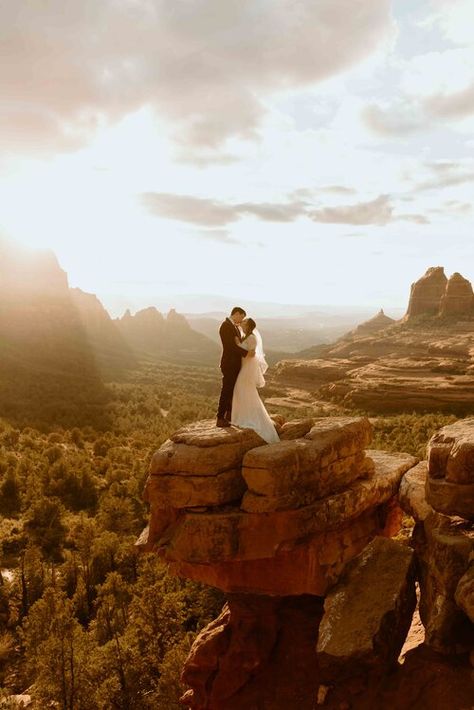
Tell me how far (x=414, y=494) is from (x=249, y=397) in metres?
4.57

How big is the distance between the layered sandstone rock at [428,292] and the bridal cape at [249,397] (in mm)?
114917

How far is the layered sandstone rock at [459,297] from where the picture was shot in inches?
4112

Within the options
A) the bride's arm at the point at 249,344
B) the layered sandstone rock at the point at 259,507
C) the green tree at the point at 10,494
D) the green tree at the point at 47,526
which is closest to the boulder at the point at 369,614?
the layered sandstone rock at the point at 259,507

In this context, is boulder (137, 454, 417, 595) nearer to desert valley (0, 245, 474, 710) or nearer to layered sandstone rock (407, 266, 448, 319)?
desert valley (0, 245, 474, 710)

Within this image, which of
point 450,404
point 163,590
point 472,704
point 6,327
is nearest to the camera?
point 472,704

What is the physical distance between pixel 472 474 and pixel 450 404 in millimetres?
47097

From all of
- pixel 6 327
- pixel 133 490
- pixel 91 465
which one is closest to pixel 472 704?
pixel 133 490

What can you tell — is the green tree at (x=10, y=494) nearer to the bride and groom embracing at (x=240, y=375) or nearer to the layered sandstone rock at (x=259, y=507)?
the layered sandstone rock at (x=259, y=507)

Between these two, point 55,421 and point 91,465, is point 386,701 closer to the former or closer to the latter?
point 91,465

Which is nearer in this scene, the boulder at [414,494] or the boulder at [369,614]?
the boulder at [369,614]

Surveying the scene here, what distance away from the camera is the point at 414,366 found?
65.8 metres

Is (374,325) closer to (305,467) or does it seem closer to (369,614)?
(305,467)

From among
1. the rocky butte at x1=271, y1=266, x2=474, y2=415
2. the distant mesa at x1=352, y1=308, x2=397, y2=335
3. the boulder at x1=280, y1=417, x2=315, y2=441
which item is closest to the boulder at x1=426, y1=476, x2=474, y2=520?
the boulder at x1=280, y1=417, x2=315, y2=441

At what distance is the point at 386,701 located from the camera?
902cm
